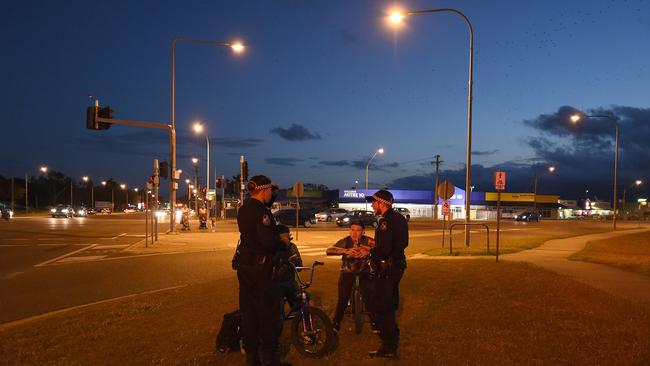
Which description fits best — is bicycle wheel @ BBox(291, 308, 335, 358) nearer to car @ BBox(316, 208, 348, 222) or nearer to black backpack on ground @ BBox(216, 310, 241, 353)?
black backpack on ground @ BBox(216, 310, 241, 353)

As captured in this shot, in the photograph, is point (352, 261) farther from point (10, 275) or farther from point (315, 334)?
point (10, 275)

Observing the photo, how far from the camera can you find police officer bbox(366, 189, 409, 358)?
569 cm

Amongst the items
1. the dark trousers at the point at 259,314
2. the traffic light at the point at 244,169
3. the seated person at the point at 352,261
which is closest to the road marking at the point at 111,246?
the traffic light at the point at 244,169

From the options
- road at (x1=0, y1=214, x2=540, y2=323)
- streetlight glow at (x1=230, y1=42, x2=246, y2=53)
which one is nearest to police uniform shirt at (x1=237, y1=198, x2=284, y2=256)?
road at (x1=0, y1=214, x2=540, y2=323)

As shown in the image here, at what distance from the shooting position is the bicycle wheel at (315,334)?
572cm

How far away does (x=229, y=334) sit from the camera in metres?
5.75

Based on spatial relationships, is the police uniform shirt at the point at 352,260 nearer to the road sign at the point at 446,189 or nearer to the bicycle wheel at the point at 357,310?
the bicycle wheel at the point at 357,310

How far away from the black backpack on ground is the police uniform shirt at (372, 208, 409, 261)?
1.63 meters

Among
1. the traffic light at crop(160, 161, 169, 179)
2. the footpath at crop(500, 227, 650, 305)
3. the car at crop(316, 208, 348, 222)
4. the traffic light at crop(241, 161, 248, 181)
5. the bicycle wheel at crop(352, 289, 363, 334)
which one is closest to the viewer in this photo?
the bicycle wheel at crop(352, 289, 363, 334)

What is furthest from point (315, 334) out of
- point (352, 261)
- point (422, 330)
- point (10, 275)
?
point (10, 275)

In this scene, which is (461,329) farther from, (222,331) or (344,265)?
(222,331)

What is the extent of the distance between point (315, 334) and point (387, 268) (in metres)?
1.02

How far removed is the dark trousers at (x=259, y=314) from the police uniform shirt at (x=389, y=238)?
3.94 ft

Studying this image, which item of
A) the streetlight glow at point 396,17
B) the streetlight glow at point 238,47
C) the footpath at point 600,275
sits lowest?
the footpath at point 600,275
